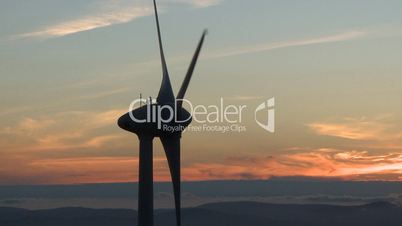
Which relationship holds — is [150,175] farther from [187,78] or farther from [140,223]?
[187,78]

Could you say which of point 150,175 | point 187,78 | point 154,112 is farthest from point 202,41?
point 150,175

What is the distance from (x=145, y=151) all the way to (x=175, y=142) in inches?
132

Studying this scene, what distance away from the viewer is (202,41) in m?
79.3

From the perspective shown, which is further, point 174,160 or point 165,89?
point 174,160

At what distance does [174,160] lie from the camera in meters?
77.4

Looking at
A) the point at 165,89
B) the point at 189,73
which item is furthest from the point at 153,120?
the point at 189,73

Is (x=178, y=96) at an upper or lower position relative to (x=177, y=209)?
upper

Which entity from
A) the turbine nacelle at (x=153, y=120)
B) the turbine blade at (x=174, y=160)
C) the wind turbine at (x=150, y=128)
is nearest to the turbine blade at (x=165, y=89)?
the wind turbine at (x=150, y=128)

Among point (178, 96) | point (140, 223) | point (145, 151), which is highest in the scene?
point (178, 96)

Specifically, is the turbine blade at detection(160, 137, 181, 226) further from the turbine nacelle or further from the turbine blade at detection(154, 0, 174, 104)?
the turbine blade at detection(154, 0, 174, 104)

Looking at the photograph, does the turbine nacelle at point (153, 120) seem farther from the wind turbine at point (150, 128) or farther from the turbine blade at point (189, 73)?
the turbine blade at point (189, 73)

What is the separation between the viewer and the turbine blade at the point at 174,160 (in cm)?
7675

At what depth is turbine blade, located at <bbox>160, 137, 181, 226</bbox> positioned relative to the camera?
76750mm

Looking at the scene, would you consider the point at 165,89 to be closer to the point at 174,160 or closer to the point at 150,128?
the point at 150,128
